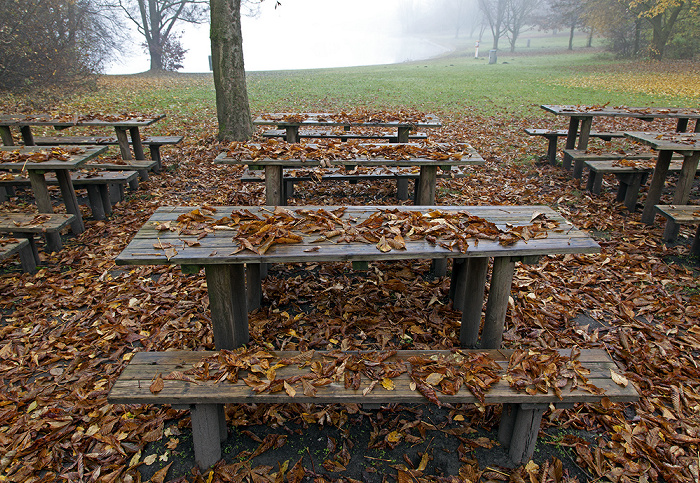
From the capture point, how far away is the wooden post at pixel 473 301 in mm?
2992

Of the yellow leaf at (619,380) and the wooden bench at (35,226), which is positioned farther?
the wooden bench at (35,226)

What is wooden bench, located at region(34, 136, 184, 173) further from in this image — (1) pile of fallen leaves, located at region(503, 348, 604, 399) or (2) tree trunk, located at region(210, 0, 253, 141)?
(1) pile of fallen leaves, located at region(503, 348, 604, 399)

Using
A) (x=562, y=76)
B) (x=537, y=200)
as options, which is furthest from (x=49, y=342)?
(x=562, y=76)

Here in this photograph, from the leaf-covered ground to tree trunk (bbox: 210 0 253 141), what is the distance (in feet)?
10.8

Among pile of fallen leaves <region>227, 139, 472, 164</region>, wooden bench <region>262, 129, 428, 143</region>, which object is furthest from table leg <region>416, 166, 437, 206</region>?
wooden bench <region>262, 129, 428, 143</region>

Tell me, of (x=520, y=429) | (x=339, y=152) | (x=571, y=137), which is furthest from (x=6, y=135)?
(x=571, y=137)

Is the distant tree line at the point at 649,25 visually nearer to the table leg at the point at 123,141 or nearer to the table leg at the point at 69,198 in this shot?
the table leg at the point at 123,141

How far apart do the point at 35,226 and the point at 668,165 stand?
709 cm

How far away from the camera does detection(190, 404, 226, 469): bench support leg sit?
7.27 feet

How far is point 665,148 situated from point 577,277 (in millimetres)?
1900

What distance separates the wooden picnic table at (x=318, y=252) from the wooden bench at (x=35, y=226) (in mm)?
2045

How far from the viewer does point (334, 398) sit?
216 cm

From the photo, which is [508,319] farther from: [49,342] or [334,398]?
[49,342]

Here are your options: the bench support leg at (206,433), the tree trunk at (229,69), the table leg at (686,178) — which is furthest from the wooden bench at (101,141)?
the table leg at (686,178)
